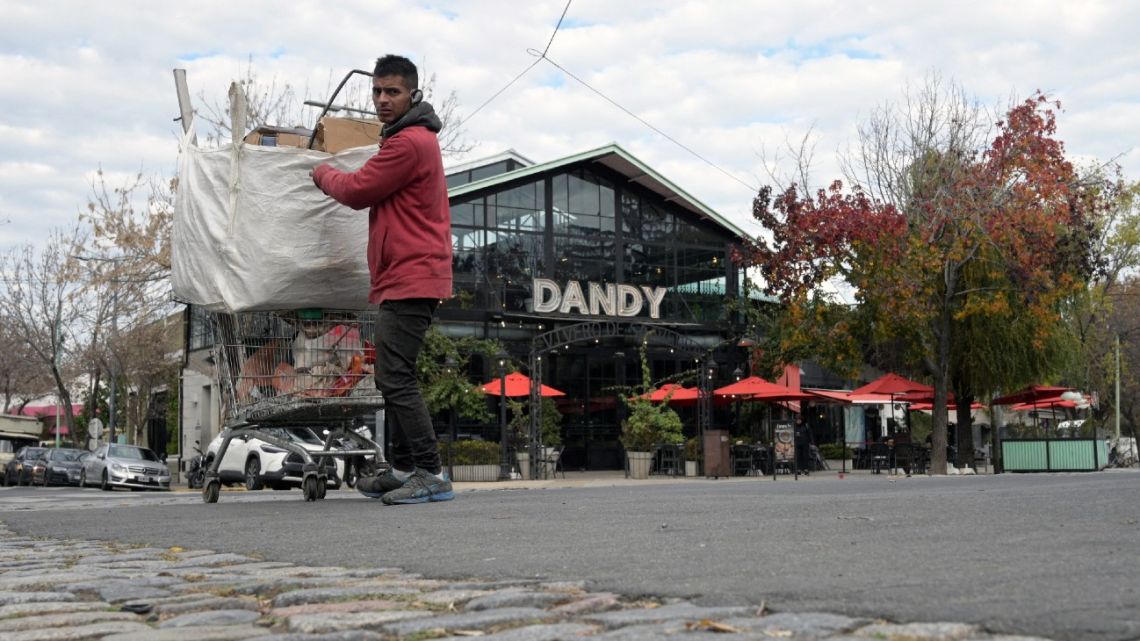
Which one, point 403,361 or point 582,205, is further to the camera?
point 582,205

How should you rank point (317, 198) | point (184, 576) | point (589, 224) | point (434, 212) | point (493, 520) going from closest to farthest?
point (184, 576)
point (493, 520)
point (434, 212)
point (317, 198)
point (589, 224)

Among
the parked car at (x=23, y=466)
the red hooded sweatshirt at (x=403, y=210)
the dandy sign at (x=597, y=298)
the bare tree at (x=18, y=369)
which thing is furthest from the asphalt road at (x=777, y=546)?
the bare tree at (x=18, y=369)

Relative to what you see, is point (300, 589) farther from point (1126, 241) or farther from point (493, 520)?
point (1126, 241)

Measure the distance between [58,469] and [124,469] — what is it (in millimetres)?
6426

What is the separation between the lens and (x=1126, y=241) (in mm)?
44906

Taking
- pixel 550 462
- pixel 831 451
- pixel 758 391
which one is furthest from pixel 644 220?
pixel 831 451

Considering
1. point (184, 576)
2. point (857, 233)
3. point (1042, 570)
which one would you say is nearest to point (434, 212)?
point (184, 576)

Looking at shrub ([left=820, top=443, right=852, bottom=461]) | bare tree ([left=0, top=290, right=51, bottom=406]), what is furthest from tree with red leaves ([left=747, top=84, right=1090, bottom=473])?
bare tree ([left=0, top=290, right=51, bottom=406])

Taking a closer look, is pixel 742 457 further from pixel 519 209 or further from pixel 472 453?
pixel 519 209

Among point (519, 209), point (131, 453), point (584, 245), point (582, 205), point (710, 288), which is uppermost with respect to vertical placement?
point (582, 205)

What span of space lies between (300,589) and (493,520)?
271 cm

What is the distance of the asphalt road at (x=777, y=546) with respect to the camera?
3172mm

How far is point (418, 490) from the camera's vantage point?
26.2 ft

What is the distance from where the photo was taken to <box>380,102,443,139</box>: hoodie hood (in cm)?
789
